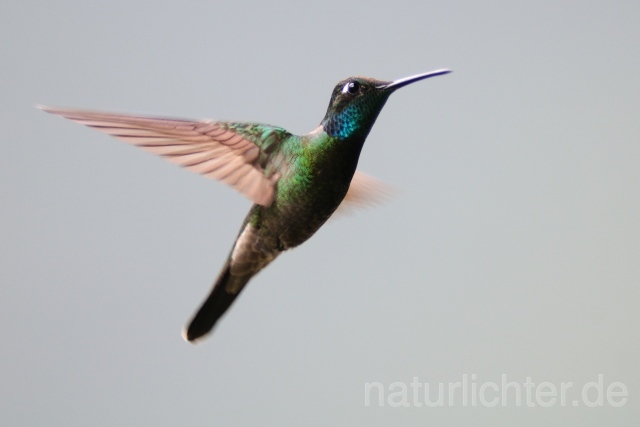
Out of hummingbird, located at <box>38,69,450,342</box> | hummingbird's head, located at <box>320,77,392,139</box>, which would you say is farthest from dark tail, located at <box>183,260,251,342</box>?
hummingbird's head, located at <box>320,77,392,139</box>

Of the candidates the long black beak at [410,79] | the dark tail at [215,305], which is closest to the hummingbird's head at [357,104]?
the long black beak at [410,79]

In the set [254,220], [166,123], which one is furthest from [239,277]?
[166,123]

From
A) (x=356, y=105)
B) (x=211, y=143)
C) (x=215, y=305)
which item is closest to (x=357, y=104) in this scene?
(x=356, y=105)

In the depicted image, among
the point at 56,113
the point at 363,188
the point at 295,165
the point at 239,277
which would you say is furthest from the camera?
→ the point at 363,188

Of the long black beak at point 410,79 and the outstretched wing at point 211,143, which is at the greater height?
the long black beak at point 410,79

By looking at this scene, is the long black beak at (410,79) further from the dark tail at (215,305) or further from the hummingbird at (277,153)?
the dark tail at (215,305)

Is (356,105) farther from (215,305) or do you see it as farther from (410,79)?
(215,305)

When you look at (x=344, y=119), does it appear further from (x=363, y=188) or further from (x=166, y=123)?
(x=363, y=188)
